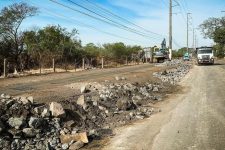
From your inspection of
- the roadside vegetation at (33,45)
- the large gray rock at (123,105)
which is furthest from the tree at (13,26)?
the large gray rock at (123,105)

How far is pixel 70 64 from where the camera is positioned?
45094 millimetres

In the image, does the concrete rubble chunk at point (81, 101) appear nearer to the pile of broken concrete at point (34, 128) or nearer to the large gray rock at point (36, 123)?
the pile of broken concrete at point (34, 128)

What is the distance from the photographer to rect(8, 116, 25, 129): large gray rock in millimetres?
10508

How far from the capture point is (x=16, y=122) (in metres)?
10.6

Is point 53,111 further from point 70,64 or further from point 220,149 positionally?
point 70,64

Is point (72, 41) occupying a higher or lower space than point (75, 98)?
higher

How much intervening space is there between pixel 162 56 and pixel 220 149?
58216 mm

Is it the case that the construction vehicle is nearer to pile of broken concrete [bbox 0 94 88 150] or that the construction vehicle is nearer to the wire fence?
the wire fence

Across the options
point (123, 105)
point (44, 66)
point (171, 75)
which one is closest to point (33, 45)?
point (44, 66)

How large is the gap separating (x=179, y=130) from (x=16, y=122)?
4.68m

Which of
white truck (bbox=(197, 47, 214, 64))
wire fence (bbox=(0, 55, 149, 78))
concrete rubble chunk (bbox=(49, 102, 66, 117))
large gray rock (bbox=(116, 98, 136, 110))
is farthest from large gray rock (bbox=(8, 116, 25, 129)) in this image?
white truck (bbox=(197, 47, 214, 64))

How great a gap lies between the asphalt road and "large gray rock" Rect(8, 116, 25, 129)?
2448mm

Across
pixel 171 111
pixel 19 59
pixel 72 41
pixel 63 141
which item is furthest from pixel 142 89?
pixel 72 41

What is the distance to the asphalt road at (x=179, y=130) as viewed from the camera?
32.7ft
